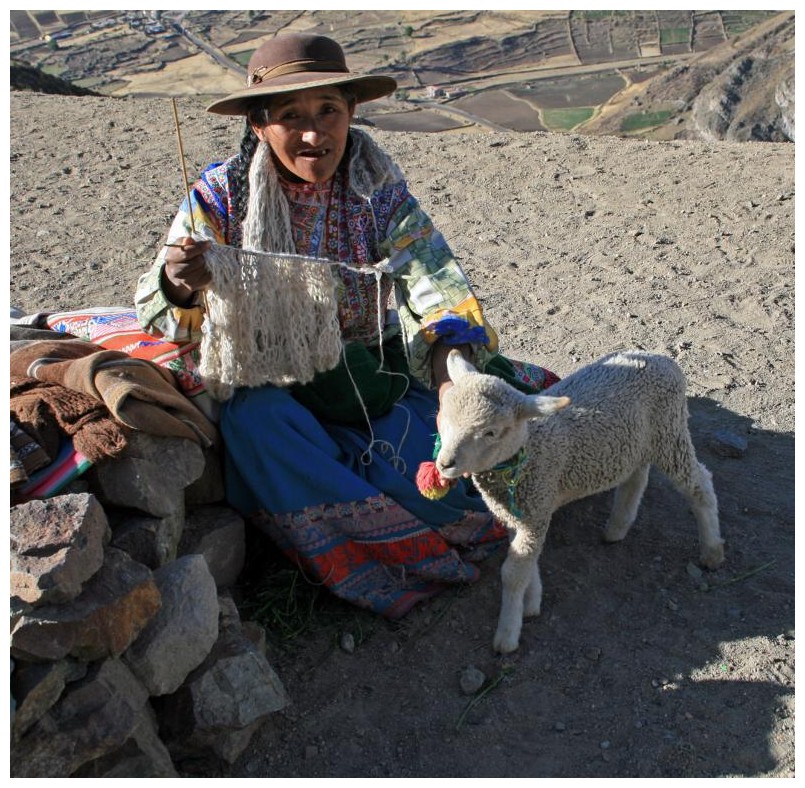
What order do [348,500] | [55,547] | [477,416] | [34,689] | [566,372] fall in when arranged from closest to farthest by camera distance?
[34,689]
[55,547]
[477,416]
[348,500]
[566,372]

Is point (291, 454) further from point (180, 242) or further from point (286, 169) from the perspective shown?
point (286, 169)

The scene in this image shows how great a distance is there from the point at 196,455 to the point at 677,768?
191cm

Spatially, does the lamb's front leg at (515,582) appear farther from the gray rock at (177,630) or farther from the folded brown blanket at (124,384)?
the folded brown blanket at (124,384)

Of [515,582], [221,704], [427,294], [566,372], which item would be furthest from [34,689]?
[566,372]

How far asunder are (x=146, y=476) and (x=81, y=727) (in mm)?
866

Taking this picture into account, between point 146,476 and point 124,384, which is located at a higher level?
point 124,384

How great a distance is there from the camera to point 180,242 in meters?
2.89

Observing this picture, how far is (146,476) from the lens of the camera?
2883mm

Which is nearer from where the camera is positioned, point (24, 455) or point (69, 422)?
point (24, 455)

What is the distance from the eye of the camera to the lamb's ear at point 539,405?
2510 mm

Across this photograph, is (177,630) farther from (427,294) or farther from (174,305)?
(427,294)

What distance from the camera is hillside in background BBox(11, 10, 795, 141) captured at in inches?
937

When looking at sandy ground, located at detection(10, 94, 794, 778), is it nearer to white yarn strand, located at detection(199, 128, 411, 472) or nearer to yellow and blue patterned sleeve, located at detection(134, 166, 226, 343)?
white yarn strand, located at detection(199, 128, 411, 472)

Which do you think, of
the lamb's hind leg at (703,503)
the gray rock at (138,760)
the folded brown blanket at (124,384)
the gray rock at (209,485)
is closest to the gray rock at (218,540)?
the gray rock at (209,485)
